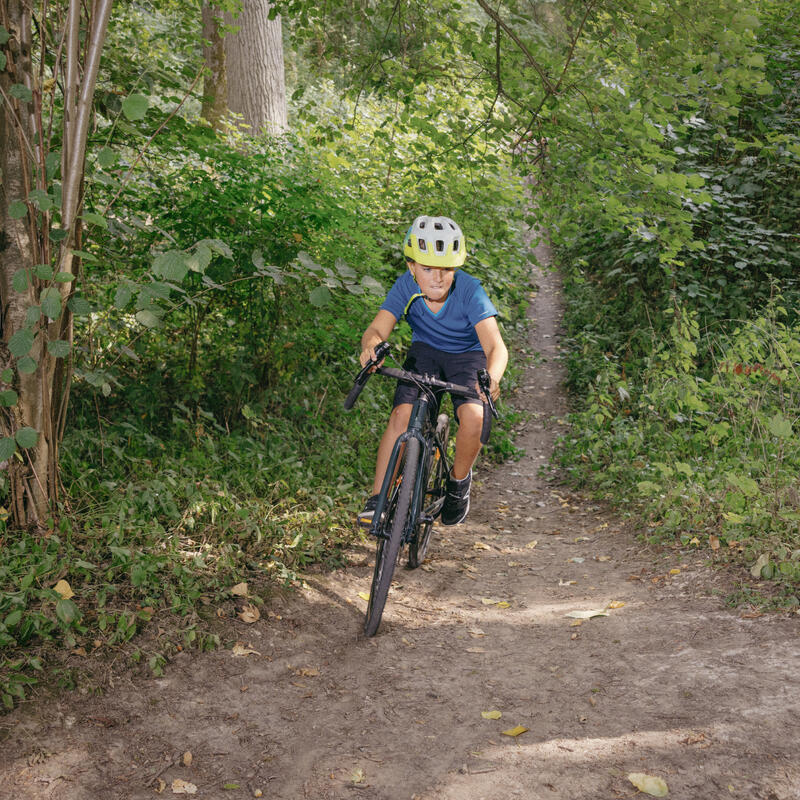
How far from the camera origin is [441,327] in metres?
5.02

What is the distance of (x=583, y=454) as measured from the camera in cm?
871

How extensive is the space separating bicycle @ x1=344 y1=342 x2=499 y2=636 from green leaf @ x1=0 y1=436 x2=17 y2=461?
1741mm

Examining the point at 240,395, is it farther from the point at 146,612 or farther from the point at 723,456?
the point at 723,456

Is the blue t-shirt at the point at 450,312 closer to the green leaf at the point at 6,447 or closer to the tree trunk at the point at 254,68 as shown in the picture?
the green leaf at the point at 6,447

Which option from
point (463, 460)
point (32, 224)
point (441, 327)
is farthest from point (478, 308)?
point (32, 224)

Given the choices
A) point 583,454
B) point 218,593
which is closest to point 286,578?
point 218,593

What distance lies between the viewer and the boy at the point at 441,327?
4621 mm

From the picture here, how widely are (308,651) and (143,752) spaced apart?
1210 mm

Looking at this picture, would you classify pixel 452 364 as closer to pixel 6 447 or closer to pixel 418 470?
pixel 418 470

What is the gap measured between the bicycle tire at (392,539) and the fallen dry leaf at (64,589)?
170 centimetres

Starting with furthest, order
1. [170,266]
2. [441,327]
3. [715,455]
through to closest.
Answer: [715,455] → [441,327] → [170,266]

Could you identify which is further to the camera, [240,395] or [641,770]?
[240,395]

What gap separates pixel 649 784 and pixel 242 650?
2.29 meters

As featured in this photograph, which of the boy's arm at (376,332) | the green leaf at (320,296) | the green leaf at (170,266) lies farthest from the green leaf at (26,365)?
the boy's arm at (376,332)
